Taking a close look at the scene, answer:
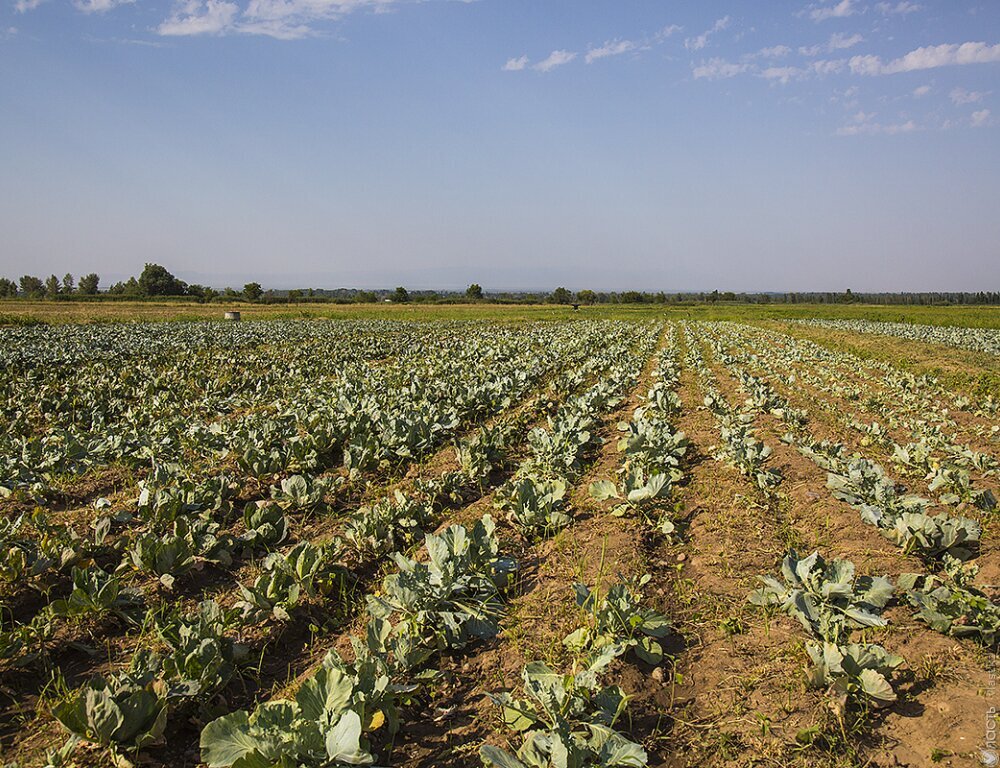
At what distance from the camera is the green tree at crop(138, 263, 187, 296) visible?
329 ft

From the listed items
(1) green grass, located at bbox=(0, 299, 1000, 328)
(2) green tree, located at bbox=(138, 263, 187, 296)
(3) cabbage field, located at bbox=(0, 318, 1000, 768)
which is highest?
(2) green tree, located at bbox=(138, 263, 187, 296)

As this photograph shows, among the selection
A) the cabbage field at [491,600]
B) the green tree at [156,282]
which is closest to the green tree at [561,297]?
the green tree at [156,282]

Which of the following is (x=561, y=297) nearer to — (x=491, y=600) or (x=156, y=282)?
(x=156, y=282)

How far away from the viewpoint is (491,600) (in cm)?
368

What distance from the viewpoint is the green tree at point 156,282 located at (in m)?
100

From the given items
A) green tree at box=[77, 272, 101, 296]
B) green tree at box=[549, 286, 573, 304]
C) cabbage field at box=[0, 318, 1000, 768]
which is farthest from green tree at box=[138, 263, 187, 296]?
cabbage field at box=[0, 318, 1000, 768]

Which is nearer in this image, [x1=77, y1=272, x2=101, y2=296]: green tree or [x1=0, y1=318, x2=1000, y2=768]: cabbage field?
[x1=0, y1=318, x2=1000, y2=768]: cabbage field

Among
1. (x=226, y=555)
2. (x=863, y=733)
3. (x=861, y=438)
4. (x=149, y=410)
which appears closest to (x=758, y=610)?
(x=863, y=733)

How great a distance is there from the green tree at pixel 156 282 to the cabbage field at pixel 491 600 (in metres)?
111

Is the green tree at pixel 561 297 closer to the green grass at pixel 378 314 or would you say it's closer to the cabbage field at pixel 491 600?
the green grass at pixel 378 314

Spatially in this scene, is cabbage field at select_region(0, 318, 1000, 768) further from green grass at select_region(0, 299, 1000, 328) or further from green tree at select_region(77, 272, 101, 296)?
green tree at select_region(77, 272, 101, 296)

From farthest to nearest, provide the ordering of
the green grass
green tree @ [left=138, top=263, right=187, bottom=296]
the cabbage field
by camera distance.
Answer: green tree @ [left=138, top=263, right=187, bottom=296], the green grass, the cabbage field

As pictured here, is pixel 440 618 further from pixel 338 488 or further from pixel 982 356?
pixel 982 356

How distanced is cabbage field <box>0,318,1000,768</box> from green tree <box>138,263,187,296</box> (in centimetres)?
11084
